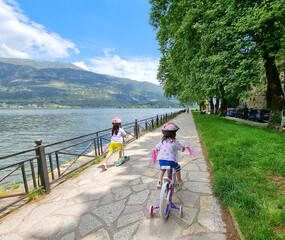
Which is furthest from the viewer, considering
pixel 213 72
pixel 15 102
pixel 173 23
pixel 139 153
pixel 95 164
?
pixel 15 102

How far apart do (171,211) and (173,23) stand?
34.8 ft

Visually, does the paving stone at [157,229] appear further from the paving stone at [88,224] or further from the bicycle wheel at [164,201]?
the paving stone at [88,224]

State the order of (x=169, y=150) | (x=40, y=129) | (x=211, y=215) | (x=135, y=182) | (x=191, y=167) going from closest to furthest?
(x=211, y=215) → (x=169, y=150) → (x=135, y=182) → (x=191, y=167) → (x=40, y=129)

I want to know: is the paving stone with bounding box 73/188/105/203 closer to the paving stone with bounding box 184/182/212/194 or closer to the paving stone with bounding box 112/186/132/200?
the paving stone with bounding box 112/186/132/200

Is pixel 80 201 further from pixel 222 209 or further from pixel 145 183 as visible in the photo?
pixel 222 209

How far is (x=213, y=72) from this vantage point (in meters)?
8.18

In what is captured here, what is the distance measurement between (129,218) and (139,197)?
0.67m

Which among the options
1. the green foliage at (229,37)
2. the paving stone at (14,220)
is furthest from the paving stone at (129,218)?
the green foliage at (229,37)

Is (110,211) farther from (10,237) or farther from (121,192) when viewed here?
(10,237)

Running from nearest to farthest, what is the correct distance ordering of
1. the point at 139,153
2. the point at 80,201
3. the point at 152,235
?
the point at 152,235 < the point at 80,201 < the point at 139,153

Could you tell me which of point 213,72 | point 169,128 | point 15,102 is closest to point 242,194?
point 169,128

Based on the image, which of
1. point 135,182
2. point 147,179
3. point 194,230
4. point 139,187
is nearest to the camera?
point 194,230

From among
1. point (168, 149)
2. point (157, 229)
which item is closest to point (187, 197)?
point (157, 229)

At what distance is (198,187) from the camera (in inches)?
143
